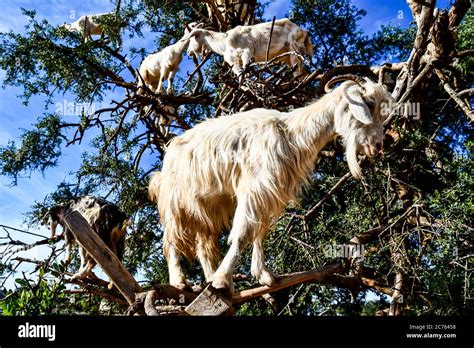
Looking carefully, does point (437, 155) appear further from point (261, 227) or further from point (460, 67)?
point (261, 227)

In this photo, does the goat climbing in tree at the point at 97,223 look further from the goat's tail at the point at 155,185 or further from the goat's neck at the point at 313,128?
the goat's neck at the point at 313,128

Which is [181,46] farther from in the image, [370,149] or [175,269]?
[370,149]

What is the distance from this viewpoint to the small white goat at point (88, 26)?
6332 mm

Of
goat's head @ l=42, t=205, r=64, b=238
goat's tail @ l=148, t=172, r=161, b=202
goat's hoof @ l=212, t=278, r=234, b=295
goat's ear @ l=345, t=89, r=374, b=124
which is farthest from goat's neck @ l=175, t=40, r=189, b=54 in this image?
goat's hoof @ l=212, t=278, r=234, b=295

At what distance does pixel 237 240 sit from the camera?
133 inches

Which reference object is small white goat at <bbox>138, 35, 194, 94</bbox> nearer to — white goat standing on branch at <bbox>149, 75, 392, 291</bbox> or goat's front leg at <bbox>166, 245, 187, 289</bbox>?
white goat standing on branch at <bbox>149, 75, 392, 291</bbox>

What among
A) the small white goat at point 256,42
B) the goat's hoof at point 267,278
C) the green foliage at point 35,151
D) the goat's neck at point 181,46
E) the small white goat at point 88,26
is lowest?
the goat's hoof at point 267,278

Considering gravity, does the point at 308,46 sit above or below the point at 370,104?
above

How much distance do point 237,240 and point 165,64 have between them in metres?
4.27

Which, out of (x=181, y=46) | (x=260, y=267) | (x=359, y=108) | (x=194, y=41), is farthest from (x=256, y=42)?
(x=260, y=267)

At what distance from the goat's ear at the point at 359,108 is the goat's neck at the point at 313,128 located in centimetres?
12

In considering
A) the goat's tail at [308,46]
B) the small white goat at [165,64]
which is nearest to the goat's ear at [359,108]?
the goat's tail at [308,46]

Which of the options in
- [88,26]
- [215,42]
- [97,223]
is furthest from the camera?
[88,26]

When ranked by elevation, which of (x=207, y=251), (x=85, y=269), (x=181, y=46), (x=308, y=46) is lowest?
(x=207, y=251)
